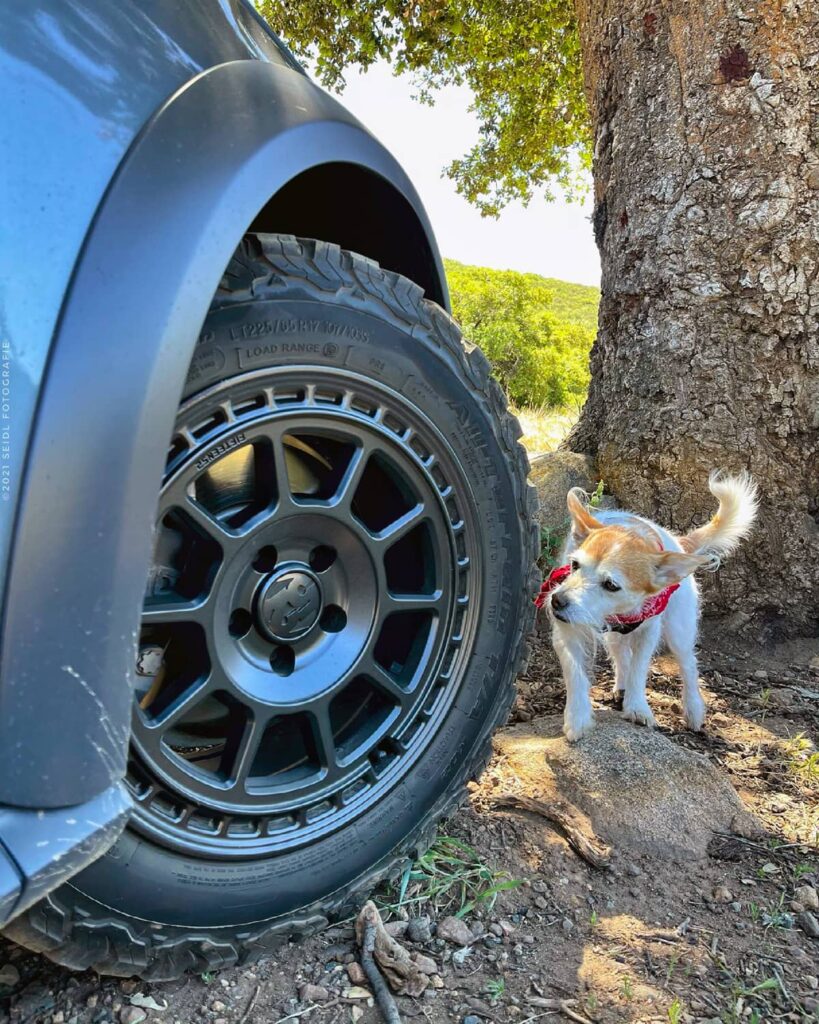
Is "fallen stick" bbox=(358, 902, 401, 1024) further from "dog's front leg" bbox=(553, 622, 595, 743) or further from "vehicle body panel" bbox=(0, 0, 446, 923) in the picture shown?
"dog's front leg" bbox=(553, 622, 595, 743)

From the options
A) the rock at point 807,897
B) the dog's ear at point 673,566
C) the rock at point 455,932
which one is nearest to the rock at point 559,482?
the dog's ear at point 673,566

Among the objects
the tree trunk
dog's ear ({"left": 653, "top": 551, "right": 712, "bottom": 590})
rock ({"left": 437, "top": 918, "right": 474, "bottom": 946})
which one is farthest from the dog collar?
rock ({"left": 437, "top": 918, "right": 474, "bottom": 946})

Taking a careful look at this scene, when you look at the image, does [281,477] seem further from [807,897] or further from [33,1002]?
[807,897]

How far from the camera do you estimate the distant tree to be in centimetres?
368

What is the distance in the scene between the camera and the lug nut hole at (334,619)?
6.51 feet

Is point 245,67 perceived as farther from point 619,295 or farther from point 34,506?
point 619,295

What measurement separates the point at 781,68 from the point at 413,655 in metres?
3.38

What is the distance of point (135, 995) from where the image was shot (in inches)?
68.6

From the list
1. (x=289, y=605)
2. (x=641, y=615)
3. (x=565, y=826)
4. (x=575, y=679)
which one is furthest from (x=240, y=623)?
(x=641, y=615)

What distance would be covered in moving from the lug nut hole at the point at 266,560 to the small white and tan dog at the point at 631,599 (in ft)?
5.23

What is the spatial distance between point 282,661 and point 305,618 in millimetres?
121

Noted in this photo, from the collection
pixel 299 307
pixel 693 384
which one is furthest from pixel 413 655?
pixel 693 384

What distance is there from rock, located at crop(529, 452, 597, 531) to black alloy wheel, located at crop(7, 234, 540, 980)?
7.31 ft

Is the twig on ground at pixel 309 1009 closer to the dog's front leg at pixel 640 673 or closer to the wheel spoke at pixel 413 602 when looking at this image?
the wheel spoke at pixel 413 602
